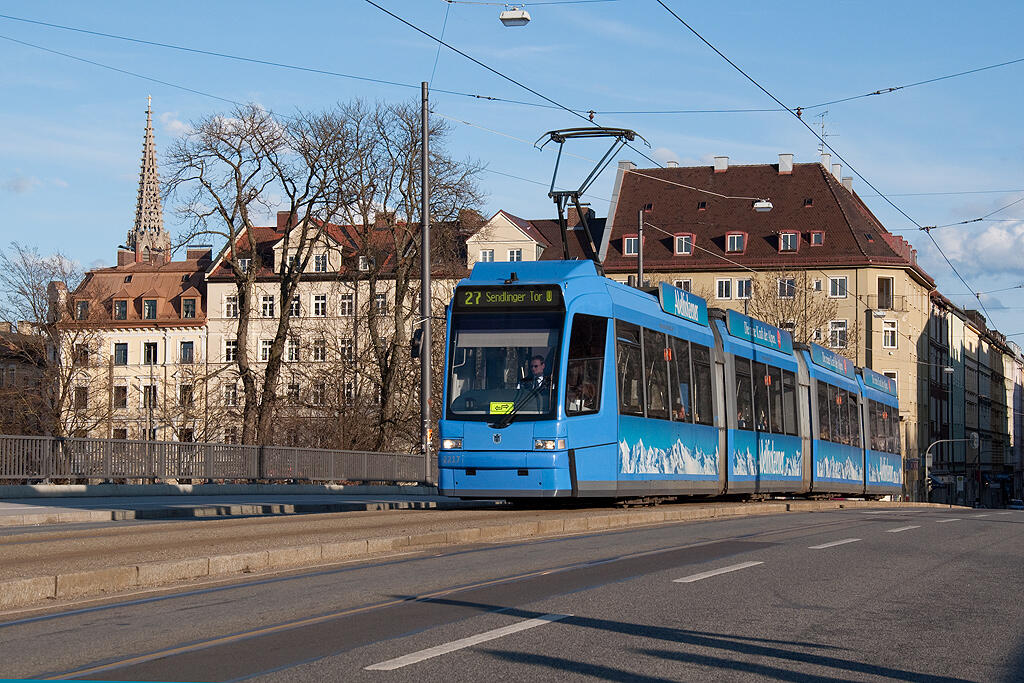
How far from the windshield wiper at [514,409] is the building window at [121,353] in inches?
2956

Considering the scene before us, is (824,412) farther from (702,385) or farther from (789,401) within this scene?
(702,385)

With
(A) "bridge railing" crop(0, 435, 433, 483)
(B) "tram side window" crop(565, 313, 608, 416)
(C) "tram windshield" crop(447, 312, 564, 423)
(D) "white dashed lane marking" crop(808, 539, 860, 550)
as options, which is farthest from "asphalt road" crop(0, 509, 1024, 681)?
(A) "bridge railing" crop(0, 435, 433, 483)

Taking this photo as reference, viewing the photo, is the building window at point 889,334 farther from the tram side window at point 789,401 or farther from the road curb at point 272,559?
the road curb at point 272,559

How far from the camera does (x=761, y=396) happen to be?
87.6 ft

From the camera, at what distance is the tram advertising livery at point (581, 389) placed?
18.7m

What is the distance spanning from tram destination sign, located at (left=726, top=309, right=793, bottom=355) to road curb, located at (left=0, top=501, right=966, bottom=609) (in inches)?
245

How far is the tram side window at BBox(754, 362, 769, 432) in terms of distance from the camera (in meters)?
26.4

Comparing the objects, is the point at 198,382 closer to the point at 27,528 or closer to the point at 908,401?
the point at 27,528

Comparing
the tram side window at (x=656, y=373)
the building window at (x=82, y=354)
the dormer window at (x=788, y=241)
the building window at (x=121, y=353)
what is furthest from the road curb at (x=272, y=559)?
the building window at (x=121, y=353)

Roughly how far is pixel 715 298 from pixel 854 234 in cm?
935

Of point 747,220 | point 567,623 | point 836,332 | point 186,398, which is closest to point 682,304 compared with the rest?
point 567,623

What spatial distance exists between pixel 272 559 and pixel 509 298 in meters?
7.93

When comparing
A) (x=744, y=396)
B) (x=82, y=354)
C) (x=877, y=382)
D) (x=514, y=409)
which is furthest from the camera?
(x=82, y=354)

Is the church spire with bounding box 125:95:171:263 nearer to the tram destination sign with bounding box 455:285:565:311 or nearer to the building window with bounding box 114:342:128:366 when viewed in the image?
the building window with bounding box 114:342:128:366
